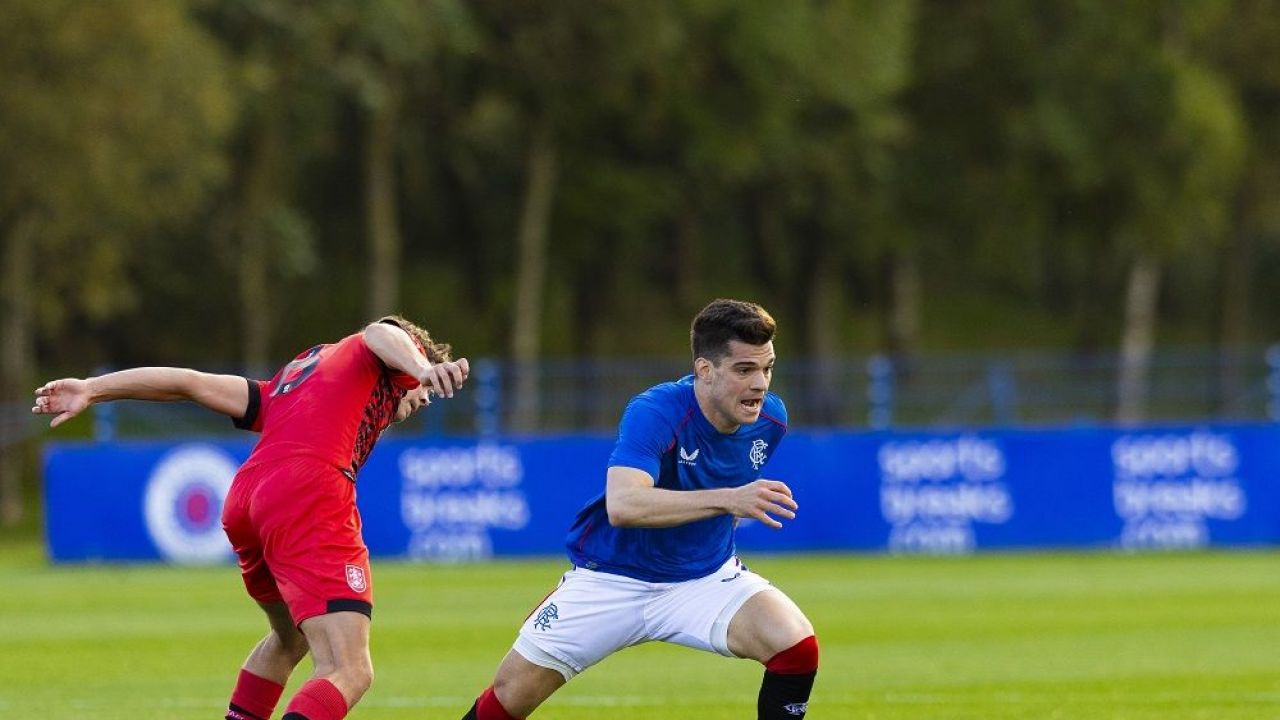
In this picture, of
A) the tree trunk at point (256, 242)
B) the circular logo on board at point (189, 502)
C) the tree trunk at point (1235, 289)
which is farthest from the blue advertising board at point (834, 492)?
the tree trunk at point (1235, 289)

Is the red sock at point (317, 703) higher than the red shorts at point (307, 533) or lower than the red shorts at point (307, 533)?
lower

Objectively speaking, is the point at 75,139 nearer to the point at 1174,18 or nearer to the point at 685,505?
the point at 1174,18

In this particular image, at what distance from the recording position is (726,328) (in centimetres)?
862

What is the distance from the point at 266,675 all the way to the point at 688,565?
6.22ft

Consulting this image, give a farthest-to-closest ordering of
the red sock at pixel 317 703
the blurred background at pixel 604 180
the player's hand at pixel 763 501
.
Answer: the blurred background at pixel 604 180
the red sock at pixel 317 703
the player's hand at pixel 763 501

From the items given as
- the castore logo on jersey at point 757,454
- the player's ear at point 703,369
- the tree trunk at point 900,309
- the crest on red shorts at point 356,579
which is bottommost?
the crest on red shorts at point 356,579

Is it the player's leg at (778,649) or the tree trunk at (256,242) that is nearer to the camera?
the player's leg at (778,649)

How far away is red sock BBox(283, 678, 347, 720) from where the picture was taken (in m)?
8.38

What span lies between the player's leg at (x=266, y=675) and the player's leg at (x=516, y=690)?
3.16 ft

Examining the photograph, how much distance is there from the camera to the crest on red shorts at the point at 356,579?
859 cm

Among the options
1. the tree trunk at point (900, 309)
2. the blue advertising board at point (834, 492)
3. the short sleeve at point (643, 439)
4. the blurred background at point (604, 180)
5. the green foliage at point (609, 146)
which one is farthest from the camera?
the tree trunk at point (900, 309)

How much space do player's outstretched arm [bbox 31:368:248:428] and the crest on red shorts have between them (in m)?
0.81

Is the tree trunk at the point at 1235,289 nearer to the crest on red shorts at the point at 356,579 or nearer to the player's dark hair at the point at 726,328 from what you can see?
the player's dark hair at the point at 726,328

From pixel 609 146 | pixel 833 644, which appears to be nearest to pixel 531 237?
pixel 609 146
